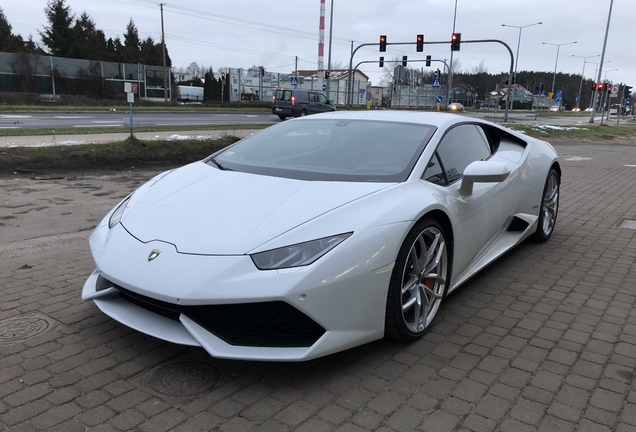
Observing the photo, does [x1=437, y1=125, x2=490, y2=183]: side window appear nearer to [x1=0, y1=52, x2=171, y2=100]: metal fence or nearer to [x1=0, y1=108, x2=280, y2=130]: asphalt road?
[x1=0, y1=108, x2=280, y2=130]: asphalt road

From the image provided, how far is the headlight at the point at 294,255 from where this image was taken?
242 centimetres

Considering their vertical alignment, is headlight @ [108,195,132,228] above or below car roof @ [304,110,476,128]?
below

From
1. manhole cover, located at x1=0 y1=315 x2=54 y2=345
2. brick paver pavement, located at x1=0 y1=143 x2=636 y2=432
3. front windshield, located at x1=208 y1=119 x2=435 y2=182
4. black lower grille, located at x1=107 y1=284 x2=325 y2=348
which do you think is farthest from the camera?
front windshield, located at x1=208 y1=119 x2=435 y2=182

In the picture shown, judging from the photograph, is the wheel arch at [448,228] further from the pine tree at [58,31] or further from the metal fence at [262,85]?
the pine tree at [58,31]

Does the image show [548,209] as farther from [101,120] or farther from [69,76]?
[69,76]

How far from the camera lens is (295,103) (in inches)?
1074

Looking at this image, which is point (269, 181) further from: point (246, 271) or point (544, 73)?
point (544, 73)

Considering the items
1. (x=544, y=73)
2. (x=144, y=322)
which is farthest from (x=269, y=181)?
(x=544, y=73)

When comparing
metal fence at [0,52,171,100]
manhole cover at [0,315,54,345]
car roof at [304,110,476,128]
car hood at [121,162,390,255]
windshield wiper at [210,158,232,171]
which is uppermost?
metal fence at [0,52,171,100]

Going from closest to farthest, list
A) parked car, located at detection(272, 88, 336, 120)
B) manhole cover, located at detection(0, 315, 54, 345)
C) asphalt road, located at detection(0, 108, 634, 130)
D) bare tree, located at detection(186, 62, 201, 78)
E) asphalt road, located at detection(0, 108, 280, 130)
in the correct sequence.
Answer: manhole cover, located at detection(0, 315, 54, 345), asphalt road, located at detection(0, 108, 280, 130), asphalt road, located at detection(0, 108, 634, 130), parked car, located at detection(272, 88, 336, 120), bare tree, located at detection(186, 62, 201, 78)

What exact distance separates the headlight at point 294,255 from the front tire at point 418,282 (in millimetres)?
481

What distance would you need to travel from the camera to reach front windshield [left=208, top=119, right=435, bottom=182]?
3293 millimetres

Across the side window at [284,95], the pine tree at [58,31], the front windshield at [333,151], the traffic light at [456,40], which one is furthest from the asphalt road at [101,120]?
the pine tree at [58,31]

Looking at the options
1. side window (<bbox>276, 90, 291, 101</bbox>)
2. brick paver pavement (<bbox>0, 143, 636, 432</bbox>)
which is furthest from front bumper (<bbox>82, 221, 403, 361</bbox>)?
side window (<bbox>276, 90, 291, 101</bbox>)
